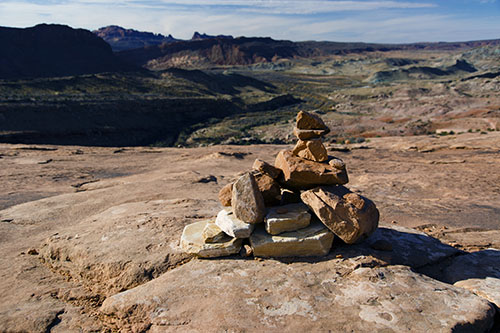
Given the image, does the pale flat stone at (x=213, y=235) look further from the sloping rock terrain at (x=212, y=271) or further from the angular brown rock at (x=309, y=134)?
the angular brown rock at (x=309, y=134)

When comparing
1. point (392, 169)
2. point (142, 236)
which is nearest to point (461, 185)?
point (392, 169)

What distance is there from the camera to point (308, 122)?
6.76 metres

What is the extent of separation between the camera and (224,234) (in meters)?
6.13

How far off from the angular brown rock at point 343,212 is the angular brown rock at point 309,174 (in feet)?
0.63

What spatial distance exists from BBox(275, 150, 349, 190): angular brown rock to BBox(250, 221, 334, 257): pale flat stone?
948 mm

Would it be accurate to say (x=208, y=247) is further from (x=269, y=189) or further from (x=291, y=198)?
(x=291, y=198)

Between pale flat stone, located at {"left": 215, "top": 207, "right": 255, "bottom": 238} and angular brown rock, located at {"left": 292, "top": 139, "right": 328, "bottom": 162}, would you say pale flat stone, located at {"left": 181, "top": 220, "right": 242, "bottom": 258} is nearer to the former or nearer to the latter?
pale flat stone, located at {"left": 215, "top": 207, "right": 255, "bottom": 238}

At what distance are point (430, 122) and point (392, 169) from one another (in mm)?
19208

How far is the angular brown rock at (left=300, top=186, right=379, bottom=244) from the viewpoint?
586cm

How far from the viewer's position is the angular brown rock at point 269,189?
21.1 feet

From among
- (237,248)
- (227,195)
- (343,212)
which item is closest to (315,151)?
(343,212)

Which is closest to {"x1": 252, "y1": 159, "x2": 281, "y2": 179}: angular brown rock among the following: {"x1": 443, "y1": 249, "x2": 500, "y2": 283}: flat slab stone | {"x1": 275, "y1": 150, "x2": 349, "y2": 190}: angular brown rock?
{"x1": 275, "y1": 150, "x2": 349, "y2": 190}: angular brown rock

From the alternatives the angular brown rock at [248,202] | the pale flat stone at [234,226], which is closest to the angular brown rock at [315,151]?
Result: the angular brown rock at [248,202]

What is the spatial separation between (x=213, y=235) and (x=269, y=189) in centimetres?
125
